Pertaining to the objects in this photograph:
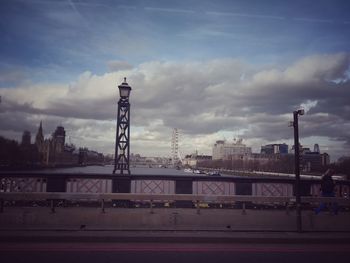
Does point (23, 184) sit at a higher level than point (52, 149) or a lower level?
lower

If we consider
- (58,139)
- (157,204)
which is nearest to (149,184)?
(157,204)

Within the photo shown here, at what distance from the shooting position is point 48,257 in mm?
8406

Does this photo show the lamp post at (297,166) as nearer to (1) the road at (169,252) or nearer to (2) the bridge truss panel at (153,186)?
(1) the road at (169,252)

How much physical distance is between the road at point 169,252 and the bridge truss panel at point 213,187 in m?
6.87

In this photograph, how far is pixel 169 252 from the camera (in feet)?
29.9

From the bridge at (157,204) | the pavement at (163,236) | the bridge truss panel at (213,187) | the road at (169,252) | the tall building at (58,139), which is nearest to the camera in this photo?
the road at (169,252)

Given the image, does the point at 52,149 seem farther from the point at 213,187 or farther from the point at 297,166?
the point at 297,166

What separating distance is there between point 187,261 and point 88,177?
9689mm

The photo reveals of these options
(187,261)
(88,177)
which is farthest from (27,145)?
(187,261)

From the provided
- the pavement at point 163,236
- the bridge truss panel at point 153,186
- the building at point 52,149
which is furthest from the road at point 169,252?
the building at point 52,149

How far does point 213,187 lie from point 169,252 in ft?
27.5

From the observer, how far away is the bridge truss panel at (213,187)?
1705 centimetres

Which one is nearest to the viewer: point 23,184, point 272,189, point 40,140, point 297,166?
point 297,166

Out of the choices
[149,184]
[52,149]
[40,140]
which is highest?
[40,140]
